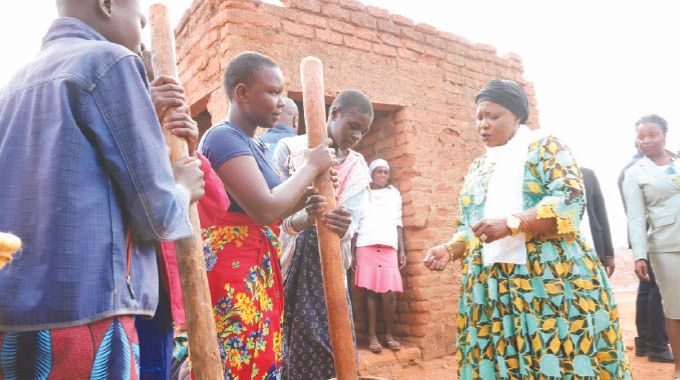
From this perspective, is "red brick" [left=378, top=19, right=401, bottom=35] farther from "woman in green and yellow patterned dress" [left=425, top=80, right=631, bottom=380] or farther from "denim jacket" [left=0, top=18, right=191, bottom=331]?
"denim jacket" [left=0, top=18, right=191, bottom=331]

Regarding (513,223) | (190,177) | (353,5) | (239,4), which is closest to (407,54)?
(353,5)

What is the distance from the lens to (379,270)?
4828 mm

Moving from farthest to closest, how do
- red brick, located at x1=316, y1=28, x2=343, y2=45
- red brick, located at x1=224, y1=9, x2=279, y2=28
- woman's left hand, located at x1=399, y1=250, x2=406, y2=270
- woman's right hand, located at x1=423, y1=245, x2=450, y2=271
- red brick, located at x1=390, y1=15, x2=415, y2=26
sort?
1. red brick, located at x1=390, y1=15, x2=415, y2=26
2. woman's left hand, located at x1=399, y1=250, x2=406, y2=270
3. red brick, located at x1=316, y1=28, x2=343, y2=45
4. red brick, located at x1=224, y1=9, x2=279, y2=28
5. woman's right hand, located at x1=423, y1=245, x2=450, y2=271

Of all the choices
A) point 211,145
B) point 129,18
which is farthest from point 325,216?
point 129,18

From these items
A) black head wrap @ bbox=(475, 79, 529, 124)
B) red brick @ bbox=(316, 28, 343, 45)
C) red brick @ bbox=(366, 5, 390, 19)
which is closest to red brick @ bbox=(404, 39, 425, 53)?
red brick @ bbox=(366, 5, 390, 19)

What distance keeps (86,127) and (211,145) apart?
34.0 inches

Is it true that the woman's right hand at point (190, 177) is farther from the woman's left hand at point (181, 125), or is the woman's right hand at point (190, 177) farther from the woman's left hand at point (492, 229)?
the woman's left hand at point (492, 229)

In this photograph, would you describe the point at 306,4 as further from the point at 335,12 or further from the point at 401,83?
the point at 401,83

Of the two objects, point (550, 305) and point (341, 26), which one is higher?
point (341, 26)

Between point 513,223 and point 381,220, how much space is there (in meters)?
2.55

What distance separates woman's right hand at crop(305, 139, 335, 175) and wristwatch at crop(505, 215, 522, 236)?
0.97 meters

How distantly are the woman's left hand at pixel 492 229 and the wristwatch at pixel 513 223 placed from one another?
0.01 metres

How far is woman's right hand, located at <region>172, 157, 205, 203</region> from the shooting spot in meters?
1.32

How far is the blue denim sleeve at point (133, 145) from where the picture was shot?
41.0 inches
